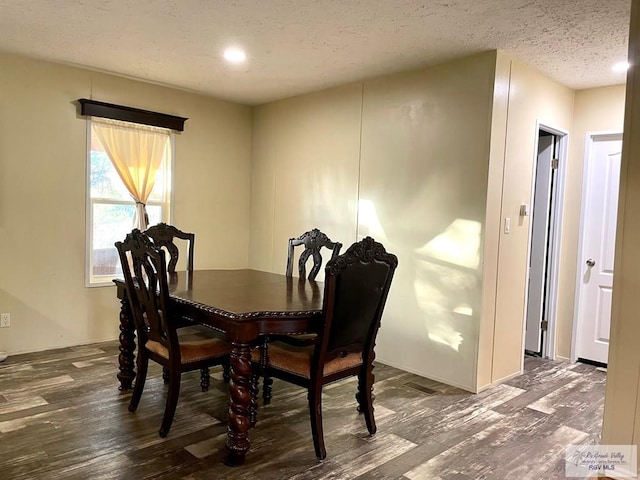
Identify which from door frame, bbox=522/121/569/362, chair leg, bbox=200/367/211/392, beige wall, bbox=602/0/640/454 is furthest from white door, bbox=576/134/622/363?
chair leg, bbox=200/367/211/392

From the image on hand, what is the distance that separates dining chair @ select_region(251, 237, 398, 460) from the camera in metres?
2.32

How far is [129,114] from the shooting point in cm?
436

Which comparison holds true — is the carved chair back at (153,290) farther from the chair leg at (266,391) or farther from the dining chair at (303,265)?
the chair leg at (266,391)

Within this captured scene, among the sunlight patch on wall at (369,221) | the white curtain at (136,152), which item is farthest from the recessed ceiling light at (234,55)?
the sunlight patch on wall at (369,221)

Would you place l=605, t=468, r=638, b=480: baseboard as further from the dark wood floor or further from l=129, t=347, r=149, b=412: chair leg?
l=129, t=347, r=149, b=412: chair leg

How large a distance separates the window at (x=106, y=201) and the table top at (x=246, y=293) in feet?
4.18

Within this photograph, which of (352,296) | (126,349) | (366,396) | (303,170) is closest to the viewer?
(352,296)

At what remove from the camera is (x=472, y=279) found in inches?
136

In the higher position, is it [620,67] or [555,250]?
[620,67]

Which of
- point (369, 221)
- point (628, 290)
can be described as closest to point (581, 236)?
point (369, 221)

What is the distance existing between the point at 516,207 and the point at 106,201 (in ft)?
11.7

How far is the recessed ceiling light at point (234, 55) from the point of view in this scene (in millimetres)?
3518

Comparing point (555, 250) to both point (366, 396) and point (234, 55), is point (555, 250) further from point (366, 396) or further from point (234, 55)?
point (234, 55)

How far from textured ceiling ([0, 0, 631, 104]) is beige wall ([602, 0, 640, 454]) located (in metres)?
0.64
